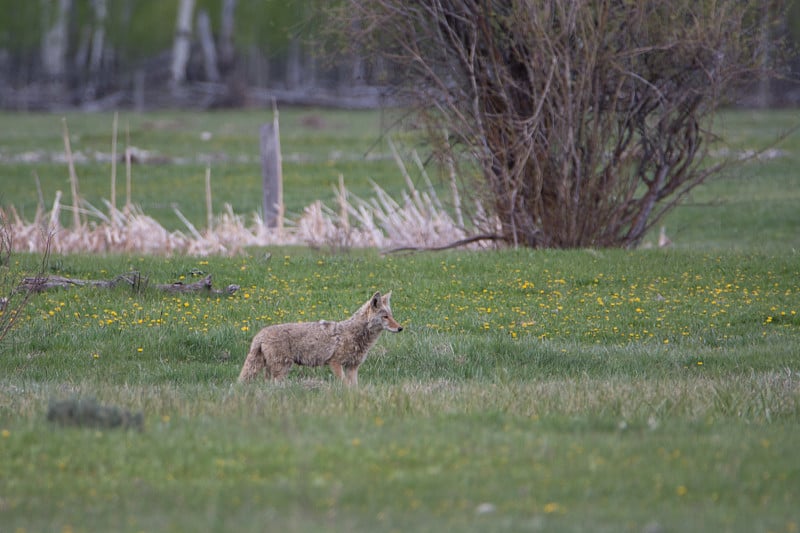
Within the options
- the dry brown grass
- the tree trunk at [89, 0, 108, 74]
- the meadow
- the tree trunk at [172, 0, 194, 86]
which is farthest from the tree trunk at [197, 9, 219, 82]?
the meadow

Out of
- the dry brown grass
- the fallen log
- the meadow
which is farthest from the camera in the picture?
the dry brown grass

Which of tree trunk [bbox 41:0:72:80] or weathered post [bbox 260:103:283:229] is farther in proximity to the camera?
tree trunk [bbox 41:0:72:80]

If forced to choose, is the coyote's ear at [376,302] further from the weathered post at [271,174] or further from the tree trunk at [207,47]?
the tree trunk at [207,47]

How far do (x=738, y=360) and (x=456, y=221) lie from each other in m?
8.99

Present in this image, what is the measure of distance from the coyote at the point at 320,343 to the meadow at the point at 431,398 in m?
0.25

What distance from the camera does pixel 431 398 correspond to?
29.6ft

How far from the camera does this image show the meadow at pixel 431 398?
5867mm

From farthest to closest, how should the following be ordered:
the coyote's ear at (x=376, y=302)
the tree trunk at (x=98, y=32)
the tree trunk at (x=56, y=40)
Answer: the tree trunk at (x=98, y=32), the tree trunk at (x=56, y=40), the coyote's ear at (x=376, y=302)

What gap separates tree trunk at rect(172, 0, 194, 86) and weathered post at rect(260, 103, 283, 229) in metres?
43.8

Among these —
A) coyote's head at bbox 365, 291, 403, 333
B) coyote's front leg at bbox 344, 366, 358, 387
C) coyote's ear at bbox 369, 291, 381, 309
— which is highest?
coyote's ear at bbox 369, 291, 381, 309

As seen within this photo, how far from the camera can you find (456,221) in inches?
774

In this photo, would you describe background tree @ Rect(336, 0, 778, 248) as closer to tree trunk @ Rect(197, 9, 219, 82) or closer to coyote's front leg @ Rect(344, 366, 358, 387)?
coyote's front leg @ Rect(344, 366, 358, 387)

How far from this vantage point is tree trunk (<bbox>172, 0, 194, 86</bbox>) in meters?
63.5

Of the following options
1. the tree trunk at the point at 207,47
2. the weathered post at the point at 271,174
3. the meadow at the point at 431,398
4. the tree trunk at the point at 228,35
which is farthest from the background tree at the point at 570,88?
the tree trunk at the point at 207,47
